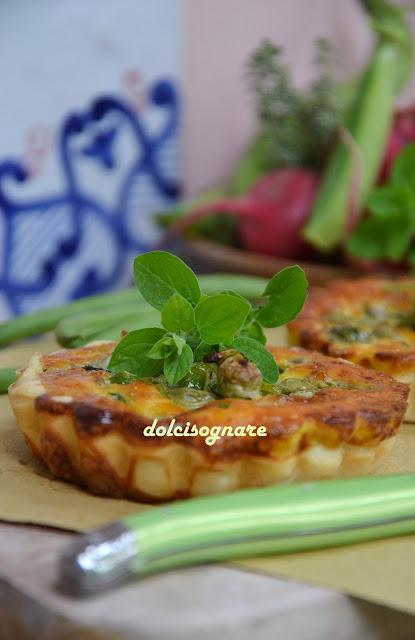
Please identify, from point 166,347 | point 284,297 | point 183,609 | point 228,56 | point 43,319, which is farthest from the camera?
point 228,56

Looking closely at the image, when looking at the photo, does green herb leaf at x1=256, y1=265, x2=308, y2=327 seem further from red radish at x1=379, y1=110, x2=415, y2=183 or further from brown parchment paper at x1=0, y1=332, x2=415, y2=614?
red radish at x1=379, y1=110, x2=415, y2=183

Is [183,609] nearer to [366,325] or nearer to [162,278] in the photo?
[162,278]

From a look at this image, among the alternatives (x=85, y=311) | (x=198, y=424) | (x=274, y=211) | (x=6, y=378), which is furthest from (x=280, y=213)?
(x=198, y=424)

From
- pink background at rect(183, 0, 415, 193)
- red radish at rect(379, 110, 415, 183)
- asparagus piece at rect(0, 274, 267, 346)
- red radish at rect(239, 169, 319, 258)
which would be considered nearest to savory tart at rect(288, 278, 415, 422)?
asparagus piece at rect(0, 274, 267, 346)

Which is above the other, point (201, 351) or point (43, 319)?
point (201, 351)

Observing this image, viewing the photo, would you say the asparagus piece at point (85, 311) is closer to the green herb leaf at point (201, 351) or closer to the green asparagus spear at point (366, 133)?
the green herb leaf at point (201, 351)

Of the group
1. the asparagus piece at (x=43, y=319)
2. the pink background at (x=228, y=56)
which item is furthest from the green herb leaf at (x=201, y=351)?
the pink background at (x=228, y=56)
